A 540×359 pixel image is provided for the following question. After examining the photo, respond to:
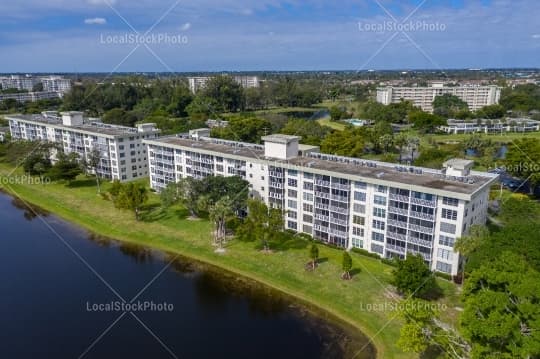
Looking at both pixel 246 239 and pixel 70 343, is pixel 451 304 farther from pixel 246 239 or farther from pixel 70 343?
pixel 70 343

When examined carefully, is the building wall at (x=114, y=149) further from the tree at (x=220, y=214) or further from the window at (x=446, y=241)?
the window at (x=446, y=241)

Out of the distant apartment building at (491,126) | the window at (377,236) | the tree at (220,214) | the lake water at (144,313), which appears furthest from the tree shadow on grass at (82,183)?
the distant apartment building at (491,126)

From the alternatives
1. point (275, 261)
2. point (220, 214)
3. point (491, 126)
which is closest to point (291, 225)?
point (275, 261)

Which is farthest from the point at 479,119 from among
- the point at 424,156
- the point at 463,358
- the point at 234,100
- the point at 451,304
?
the point at 463,358

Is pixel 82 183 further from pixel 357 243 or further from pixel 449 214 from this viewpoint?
pixel 449 214

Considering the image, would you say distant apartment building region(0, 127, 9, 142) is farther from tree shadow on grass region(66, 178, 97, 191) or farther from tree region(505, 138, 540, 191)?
tree region(505, 138, 540, 191)

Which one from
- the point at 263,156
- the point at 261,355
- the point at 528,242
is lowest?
the point at 261,355
